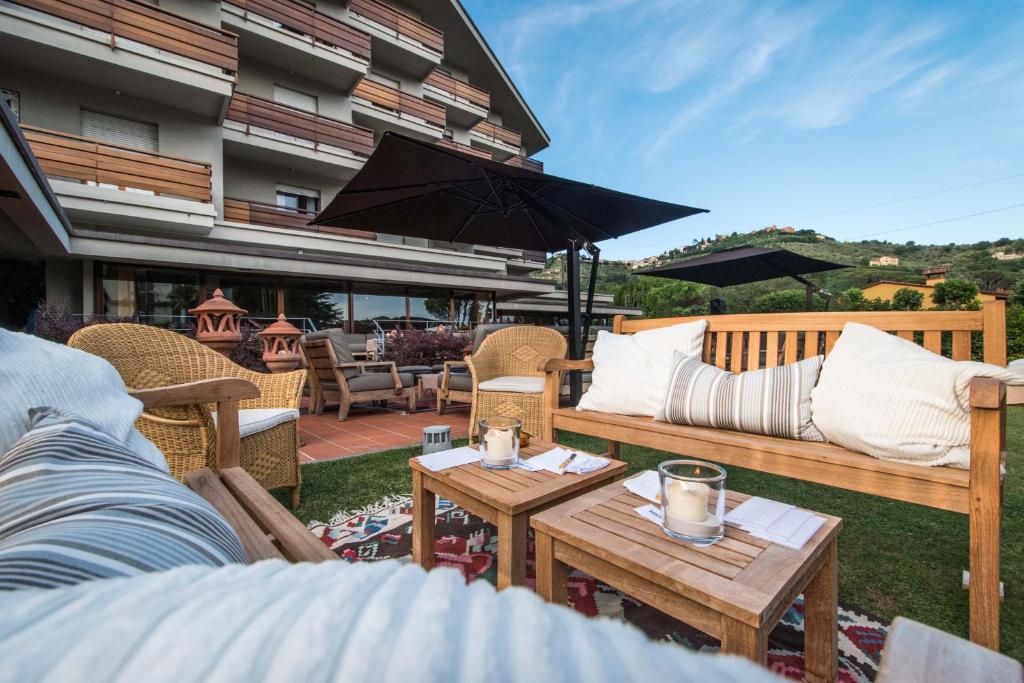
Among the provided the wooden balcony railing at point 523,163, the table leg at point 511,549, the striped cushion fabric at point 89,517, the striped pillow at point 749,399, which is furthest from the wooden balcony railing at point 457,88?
the striped cushion fabric at point 89,517

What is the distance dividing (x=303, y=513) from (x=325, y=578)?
2.34m

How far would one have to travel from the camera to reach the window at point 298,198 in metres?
11.9

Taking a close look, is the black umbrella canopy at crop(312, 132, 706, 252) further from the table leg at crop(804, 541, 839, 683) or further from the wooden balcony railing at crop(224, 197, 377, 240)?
the wooden balcony railing at crop(224, 197, 377, 240)

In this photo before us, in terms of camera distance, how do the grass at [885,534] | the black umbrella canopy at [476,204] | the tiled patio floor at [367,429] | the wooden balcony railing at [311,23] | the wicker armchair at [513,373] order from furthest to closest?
1. the wooden balcony railing at [311,23]
2. the tiled patio floor at [367,429]
3. the wicker armchair at [513,373]
4. the black umbrella canopy at [476,204]
5. the grass at [885,534]

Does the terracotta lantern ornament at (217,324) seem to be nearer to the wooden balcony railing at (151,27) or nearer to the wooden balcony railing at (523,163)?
the wooden balcony railing at (151,27)

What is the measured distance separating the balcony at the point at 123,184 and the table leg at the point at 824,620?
37.2 ft

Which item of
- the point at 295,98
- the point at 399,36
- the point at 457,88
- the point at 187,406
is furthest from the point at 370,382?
the point at 457,88

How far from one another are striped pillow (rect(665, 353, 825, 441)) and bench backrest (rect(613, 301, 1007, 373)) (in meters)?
0.23

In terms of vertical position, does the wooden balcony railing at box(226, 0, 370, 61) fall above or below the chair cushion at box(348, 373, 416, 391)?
above

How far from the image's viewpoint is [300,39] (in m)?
11.0

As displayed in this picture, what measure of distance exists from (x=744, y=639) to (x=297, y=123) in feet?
43.5

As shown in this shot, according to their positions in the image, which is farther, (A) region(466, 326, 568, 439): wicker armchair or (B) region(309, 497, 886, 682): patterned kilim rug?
(A) region(466, 326, 568, 439): wicker armchair

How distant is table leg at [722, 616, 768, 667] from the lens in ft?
2.76

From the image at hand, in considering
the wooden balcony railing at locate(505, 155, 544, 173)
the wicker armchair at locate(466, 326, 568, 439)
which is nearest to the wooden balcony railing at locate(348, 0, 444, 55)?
the wooden balcony railing at locate(505, 155, 544, 173)
